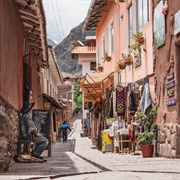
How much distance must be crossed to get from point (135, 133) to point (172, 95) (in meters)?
4.59

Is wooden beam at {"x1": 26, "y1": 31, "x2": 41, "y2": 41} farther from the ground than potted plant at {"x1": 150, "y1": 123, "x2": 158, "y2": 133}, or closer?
farther from the ground

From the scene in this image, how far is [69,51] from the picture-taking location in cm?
12281

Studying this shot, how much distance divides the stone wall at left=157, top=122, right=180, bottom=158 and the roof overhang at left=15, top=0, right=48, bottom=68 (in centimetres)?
481

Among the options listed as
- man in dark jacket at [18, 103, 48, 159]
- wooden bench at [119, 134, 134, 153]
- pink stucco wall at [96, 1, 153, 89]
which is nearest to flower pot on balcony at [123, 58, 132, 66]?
pink stucco wall at [96, 1, 153, 89]

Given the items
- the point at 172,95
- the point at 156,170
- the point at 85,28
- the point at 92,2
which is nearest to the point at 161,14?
the point at 172,95

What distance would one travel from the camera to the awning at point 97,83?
2325cm

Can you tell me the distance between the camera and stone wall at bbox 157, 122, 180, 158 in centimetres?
1311

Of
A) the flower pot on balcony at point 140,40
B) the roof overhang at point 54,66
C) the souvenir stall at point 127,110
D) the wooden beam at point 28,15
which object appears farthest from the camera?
the roof overhang at point 54,66

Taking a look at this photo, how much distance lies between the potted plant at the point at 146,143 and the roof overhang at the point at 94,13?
10896 mm

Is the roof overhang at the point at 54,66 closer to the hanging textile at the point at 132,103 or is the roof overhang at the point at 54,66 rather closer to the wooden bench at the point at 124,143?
the hanging textile at the point at 132,103

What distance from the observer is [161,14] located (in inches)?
575

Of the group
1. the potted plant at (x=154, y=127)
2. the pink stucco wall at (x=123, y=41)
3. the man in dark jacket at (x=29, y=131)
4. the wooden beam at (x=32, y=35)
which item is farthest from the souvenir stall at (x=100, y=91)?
the man in dark jacket at (x=29, y=131)

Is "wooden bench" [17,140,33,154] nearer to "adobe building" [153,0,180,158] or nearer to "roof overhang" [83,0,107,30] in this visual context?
"adobe building" [153,0,180,158]

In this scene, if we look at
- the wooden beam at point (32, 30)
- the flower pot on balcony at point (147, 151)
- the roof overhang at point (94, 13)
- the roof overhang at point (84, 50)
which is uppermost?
the roof overhang at point (84, 50)
